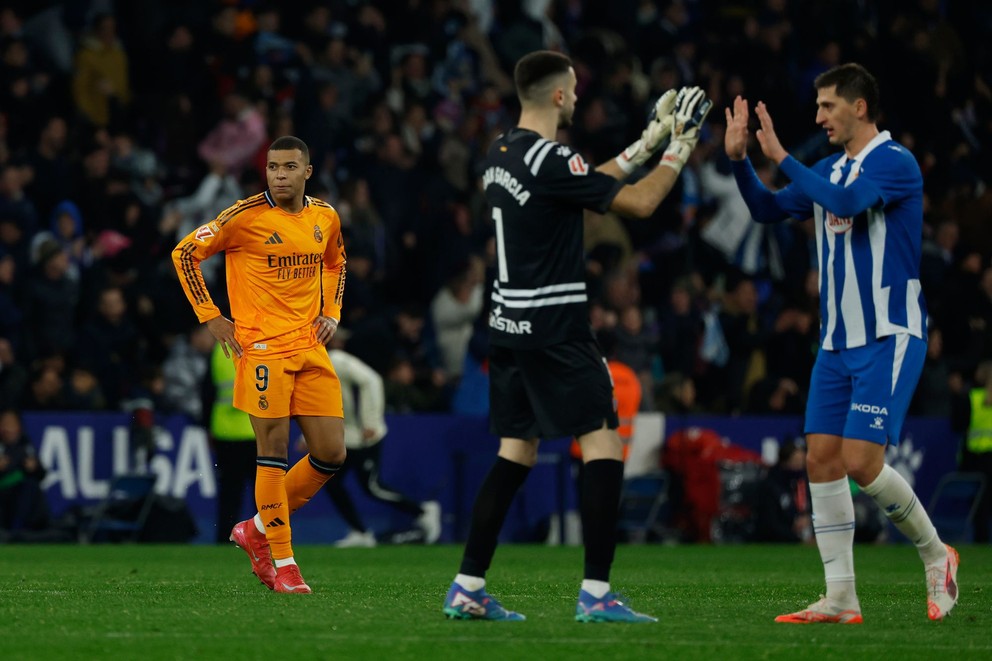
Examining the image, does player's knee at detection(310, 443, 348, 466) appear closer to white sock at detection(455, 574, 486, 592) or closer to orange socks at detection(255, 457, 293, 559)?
orange socks at detection(255, 457, 293, 559)

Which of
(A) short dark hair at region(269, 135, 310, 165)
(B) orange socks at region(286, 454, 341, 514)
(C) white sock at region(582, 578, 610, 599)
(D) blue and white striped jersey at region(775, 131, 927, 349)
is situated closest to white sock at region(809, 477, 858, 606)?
(D) blue and white striped jersey at region(775, 131, 927, 349)

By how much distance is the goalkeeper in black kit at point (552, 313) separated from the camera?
24.3 feet

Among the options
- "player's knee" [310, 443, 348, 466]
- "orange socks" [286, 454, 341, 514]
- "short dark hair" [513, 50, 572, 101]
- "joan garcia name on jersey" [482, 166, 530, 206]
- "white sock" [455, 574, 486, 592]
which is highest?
"short dark hair" [513, 50, 572, 101]

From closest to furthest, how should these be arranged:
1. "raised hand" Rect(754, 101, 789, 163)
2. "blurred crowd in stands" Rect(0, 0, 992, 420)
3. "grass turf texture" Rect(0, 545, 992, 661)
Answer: "grass turf texture" Rect(0, 545, 992, 661) → "raised hand" Rect(754, 101, 789, 163) → "blurred crowd in stands" Rect(0, 0, 992, 420)

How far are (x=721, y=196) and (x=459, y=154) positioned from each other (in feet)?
10.7

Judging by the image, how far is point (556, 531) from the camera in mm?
18422

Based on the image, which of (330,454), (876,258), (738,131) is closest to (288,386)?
(330,454)

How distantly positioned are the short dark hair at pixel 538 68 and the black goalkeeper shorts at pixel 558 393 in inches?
44.2

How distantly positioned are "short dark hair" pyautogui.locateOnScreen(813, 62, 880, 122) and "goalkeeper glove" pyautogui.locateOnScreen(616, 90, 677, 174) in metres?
0.94

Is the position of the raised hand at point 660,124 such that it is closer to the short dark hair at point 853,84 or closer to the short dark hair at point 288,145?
the short dark hair at point 853,84

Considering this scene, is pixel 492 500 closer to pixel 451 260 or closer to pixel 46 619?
pixel 46 619

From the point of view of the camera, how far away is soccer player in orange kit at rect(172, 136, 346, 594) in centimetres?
966

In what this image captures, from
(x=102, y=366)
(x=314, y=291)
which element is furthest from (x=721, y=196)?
(x=314, y=291)

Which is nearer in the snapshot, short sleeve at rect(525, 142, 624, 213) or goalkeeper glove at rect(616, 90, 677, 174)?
short sleeve at rect(525, 142, 624, 213)
